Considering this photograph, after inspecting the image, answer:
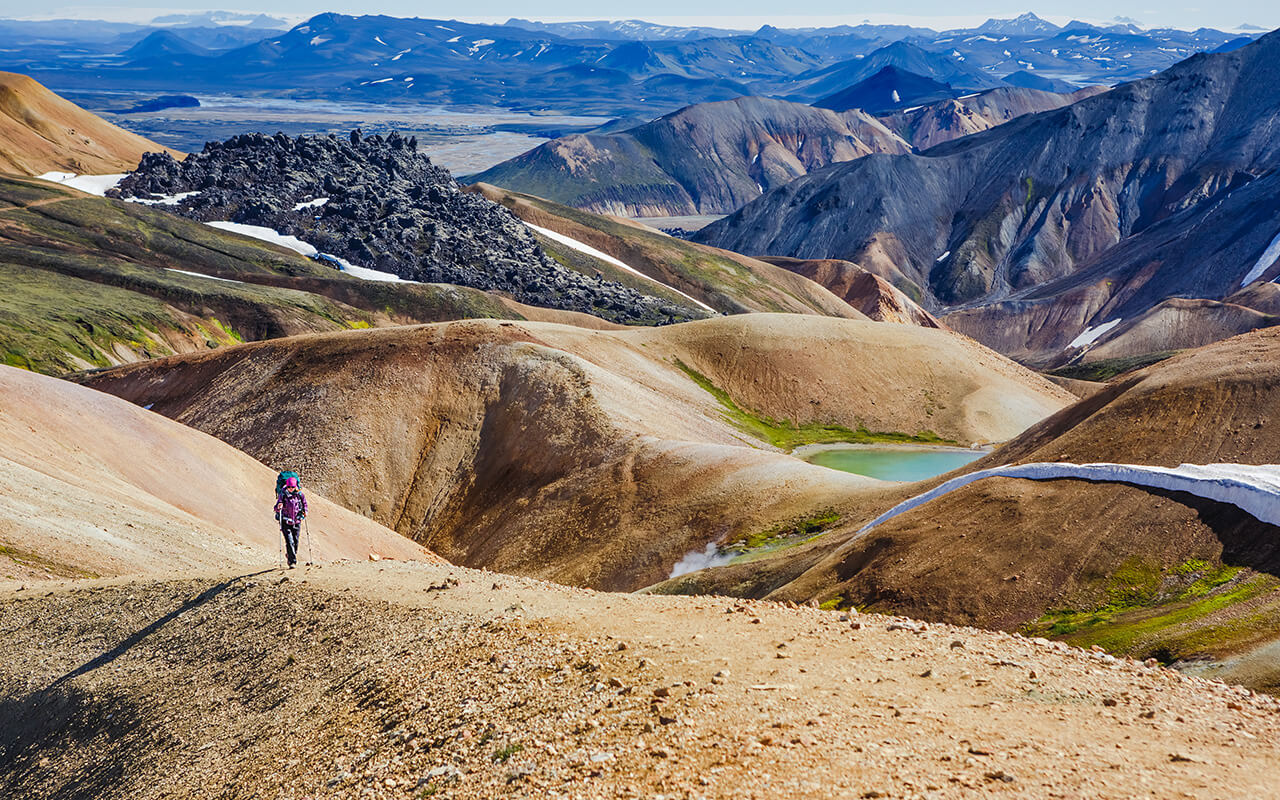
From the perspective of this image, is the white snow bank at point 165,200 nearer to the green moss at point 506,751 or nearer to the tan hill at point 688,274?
the tan hill at point 688,274

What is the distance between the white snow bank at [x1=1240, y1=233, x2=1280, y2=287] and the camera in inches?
7717

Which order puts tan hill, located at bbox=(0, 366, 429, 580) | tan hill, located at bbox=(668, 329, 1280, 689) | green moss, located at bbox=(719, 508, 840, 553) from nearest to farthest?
Result: tan hill, located at bbox=(668, 329, 1280, 689), tan hill, located at bbox=(0, 366, 429, 580), green moss, located at bbox=(719, 508, 840, 553)

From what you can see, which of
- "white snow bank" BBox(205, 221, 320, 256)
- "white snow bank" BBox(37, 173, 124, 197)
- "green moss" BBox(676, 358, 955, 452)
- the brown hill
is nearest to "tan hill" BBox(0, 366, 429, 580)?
"green moss" BBox(676, 358, 955, 452)

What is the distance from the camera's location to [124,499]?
40156 millimetres

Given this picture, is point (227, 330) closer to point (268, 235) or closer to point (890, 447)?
point (268, 235)

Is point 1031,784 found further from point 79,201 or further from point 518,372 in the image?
point 79,201

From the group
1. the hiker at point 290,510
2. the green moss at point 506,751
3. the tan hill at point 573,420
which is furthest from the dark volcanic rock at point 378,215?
the green moss at point 506,751

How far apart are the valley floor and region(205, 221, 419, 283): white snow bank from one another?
124920mm

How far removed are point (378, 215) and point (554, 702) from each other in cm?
15315

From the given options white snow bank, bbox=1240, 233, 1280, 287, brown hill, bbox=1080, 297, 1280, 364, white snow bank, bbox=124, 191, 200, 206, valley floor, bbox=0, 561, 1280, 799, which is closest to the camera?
valley floor, bbox=0, 561, 1280, 799

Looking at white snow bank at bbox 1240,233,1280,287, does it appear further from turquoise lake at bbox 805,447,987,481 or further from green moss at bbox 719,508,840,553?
green moss at bbox 719,508,840,553

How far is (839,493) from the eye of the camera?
51.6 metres

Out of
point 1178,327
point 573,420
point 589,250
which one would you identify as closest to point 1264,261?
point 1178,327

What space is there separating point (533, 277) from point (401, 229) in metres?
23.0
